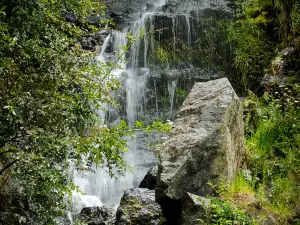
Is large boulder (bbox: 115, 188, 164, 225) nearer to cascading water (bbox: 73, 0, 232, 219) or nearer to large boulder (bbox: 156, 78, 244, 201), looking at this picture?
large boulder (bbox: 156, 78, 244, 201)

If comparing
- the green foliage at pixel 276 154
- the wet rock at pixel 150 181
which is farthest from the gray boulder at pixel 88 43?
the wet rock at pixel 150 181

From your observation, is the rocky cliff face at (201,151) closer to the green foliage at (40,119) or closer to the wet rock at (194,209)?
the wet rock at (194,209)

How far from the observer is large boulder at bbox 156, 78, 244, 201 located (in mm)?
4906

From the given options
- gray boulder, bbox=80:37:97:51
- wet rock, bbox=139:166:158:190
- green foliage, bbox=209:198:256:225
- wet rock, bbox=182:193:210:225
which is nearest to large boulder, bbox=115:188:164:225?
wet rock, bbox=182:193:210:225

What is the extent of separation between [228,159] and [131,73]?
22.5 ft

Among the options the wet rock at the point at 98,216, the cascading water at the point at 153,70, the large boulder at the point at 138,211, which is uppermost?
the cascading water at the point at 153,70

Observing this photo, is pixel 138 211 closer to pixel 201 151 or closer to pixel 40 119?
pixel 201 151

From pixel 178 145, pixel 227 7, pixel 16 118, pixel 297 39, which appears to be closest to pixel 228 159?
pixel 178 145

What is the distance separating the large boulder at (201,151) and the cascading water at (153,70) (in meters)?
3.52

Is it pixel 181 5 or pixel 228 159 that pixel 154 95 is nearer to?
pixel 181 5

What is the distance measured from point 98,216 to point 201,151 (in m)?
1.91

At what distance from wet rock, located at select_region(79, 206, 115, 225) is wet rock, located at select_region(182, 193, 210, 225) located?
1434mm

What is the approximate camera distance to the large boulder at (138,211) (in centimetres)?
489

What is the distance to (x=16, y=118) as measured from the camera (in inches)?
144
